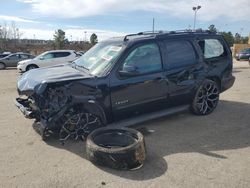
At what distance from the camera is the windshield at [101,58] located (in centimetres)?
542

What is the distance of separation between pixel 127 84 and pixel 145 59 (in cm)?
65

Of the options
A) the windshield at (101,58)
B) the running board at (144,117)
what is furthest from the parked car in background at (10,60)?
the running board at (144,117)

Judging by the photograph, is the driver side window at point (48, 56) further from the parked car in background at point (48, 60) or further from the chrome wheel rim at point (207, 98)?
the chrome wheel rim at point (207, 98)

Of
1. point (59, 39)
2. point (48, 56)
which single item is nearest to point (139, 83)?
point (48, 56)

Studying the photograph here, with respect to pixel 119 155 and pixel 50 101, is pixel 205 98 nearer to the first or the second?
pixel 119 155

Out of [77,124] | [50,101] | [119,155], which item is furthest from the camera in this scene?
[77,124]

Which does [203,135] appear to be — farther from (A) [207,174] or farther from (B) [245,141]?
(A) [207,174]

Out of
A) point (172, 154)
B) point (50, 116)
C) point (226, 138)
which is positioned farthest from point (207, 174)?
point (50, 116)

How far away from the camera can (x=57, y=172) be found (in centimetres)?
404

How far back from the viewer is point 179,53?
6.27 m

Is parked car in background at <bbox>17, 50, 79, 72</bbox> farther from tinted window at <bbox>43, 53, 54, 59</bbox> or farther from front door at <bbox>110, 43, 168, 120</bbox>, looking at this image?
front door at <bbox>110, 43, 168, 120</bbox>

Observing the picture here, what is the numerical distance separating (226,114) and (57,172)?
434cm

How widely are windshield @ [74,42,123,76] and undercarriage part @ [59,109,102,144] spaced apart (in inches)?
31.0

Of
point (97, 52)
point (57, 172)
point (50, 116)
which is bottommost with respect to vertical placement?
point (57, 172)
